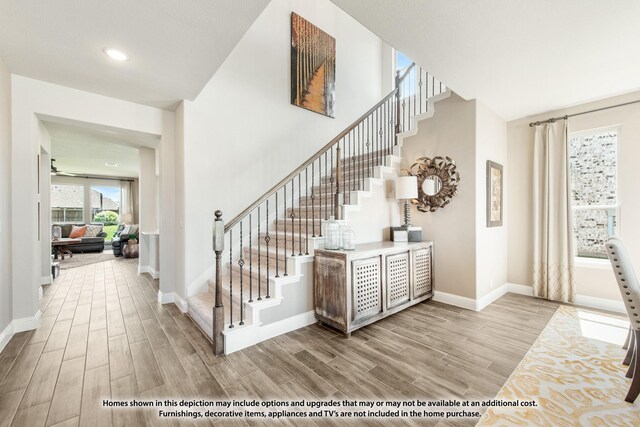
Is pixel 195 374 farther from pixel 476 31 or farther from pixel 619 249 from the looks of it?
pixel 476 31

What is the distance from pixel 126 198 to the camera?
10727mm

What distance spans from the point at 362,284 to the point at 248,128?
9.06 ft

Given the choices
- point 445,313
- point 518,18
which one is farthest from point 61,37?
point 445,313

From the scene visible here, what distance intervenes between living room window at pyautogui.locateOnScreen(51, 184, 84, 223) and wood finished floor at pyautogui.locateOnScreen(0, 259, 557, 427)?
9107 mm

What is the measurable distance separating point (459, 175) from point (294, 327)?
2.87m

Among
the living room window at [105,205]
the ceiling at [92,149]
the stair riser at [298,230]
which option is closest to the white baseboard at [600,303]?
the stair riser at [298,230]

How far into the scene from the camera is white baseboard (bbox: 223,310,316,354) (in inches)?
93.5

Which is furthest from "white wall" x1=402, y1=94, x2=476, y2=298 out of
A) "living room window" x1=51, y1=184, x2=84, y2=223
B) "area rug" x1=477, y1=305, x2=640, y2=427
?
"living room window" x1=51, y1=184, x2=84, y2=223

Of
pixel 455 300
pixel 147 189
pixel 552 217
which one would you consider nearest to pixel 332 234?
pixel 455 300

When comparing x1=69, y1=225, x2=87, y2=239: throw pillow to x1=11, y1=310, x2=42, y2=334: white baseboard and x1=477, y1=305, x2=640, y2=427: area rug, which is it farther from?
x1=477, y1=305, x2=640, y2=427: area rug

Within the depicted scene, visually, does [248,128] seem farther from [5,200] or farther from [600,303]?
[600,303]

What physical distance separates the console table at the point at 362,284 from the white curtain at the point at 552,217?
197 centimetres

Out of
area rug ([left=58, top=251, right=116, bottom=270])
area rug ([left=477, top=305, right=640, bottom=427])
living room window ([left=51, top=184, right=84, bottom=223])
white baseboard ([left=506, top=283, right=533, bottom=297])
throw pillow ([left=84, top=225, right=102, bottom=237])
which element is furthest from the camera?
living room window ([left=51, top=184, right=84, bottom=223])

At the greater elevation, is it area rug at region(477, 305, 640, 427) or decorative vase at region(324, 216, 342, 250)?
decorative vase at region(324, 216, 342, 250)
